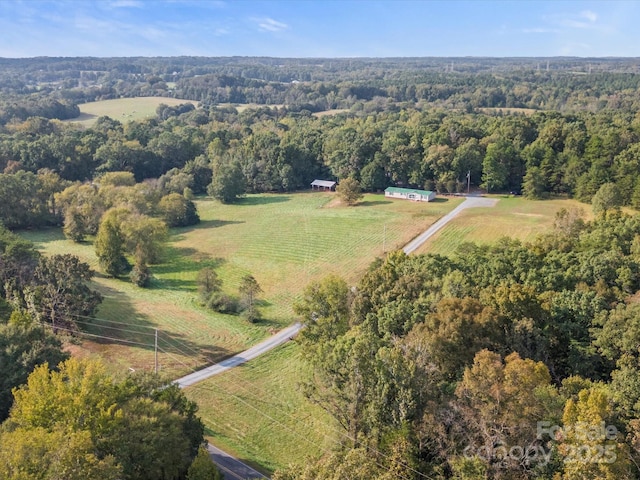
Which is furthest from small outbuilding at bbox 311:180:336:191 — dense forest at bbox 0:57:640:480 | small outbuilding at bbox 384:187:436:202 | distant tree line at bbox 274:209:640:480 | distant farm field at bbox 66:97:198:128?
distant farm field at bbox 66:97:198:128

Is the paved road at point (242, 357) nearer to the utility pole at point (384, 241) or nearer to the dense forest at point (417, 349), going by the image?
the dense forest at point (417, 349)

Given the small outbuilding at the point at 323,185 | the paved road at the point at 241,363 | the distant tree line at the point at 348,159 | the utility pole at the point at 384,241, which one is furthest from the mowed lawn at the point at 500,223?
the small outbuilding at the point at 323,185

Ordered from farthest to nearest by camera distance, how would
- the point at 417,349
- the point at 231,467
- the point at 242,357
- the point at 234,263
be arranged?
the point at 234,263, the point at 242,357, the point at 231,467, the point at 417,349

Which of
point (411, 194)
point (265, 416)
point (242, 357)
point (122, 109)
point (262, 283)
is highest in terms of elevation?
point (122, 109)

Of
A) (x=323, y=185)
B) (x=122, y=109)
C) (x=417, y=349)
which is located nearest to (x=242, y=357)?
(x=417, y=349)

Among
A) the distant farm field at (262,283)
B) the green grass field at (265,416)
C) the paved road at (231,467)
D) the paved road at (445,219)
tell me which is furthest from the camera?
the paved road at (445,219)

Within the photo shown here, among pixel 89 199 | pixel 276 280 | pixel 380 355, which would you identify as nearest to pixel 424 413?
pixel 380 355

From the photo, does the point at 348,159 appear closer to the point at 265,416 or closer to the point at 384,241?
the point at 384,241

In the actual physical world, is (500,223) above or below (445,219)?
above
